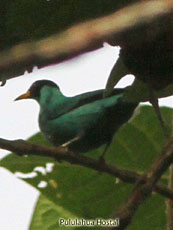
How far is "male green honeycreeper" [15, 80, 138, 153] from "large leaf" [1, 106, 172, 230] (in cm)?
33

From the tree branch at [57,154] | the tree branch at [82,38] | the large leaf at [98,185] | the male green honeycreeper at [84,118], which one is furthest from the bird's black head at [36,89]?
the tree branch at [82,38]

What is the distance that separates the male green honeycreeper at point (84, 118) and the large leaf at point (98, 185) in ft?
1.09

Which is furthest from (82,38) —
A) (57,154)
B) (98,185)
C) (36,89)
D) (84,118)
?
(36,89)

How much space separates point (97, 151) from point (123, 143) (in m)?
0.28

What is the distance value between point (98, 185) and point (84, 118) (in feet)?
3.69

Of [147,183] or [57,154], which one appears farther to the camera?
[57,154]

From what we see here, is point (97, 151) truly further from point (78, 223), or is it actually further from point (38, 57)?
point (38, 57)

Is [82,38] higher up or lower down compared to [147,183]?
higher up

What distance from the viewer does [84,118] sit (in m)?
2.89

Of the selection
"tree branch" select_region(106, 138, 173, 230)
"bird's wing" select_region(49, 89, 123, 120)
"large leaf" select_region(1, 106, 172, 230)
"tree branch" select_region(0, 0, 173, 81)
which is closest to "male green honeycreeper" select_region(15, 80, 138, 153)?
"bird's wing" select_region(49, 89, 123, 120)

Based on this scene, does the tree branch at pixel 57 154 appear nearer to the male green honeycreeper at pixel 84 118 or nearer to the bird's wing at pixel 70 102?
the male green honeycreeper at pixel 84 118

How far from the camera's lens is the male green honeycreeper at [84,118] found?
99.1 inches

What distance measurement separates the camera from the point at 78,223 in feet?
5.57

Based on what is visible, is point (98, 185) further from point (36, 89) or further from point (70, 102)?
point (36, 89)
